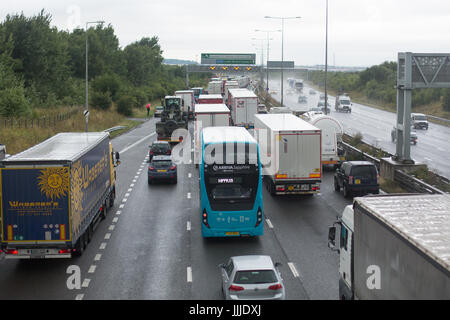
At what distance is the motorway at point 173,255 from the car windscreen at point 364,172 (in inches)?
54.6

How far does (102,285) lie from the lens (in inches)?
669

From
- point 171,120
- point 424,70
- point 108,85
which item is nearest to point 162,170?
point 424,70

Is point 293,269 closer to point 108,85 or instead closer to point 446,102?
point 108,85

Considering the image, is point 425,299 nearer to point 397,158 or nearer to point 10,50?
point 397,158

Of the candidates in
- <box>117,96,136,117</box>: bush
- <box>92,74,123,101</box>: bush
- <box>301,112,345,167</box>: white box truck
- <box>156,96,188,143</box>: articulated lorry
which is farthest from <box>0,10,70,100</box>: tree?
<box>301,112,345,167</box>: white box truck

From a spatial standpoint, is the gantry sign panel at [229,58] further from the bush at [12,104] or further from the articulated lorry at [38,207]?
the articulated lorry at [38,207]

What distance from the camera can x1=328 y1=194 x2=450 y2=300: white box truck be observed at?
802 cm

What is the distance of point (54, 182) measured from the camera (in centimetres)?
1752

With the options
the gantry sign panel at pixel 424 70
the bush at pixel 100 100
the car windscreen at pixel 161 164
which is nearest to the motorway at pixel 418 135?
the gantry sign panel at pixel 424 70

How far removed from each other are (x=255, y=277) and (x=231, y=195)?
6909 millimetres

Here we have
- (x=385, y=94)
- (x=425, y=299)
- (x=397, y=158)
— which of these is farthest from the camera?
(x=385, y=94)

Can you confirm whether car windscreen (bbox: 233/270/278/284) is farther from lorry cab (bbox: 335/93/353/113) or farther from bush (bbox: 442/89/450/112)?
lorry cab (bbox: 335/93/353/113)

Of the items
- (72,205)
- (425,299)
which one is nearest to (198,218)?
(72,205)
